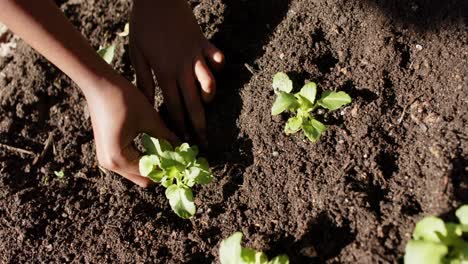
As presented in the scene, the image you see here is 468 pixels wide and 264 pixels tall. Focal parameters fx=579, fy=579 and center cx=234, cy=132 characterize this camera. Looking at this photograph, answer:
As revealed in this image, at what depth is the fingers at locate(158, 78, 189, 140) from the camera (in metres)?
1.89

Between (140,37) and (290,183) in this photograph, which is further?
(140,37)

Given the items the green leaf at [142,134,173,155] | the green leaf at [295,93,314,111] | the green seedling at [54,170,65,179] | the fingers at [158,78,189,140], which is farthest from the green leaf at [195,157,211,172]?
the green seedling at [54,170,65,179]

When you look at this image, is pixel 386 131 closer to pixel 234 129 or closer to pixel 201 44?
pixel 234 129

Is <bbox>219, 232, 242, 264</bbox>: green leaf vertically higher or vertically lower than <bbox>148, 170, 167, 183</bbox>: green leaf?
lower

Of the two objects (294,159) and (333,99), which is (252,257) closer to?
(294,159)

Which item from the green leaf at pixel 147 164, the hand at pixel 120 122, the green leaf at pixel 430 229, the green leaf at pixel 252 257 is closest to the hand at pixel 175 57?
the hand at pixel 120 122

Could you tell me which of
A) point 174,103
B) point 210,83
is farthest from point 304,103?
point 174,103

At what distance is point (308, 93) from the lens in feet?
5.49

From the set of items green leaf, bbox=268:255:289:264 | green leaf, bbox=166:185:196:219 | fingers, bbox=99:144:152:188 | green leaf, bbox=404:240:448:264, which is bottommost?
green leaf, bbox=404:240:448:264

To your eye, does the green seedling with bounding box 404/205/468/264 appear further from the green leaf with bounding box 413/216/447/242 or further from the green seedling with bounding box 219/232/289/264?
the green seedling with bounding box 219/232/289/264

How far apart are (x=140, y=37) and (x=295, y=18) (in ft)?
1.72

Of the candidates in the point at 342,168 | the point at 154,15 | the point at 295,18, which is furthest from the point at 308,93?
the point at 154,15

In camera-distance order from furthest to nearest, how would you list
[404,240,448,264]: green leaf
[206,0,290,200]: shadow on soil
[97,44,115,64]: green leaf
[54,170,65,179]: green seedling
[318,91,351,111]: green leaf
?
[97,44,115,64]: green leaf
[54,170,65,179]: green seedling
[206,0,290,200]: shadow on soil
[318,91,351,111]: green leaf
[404,240,448,264]: green leaf

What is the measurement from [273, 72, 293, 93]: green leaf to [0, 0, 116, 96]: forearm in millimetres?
496
